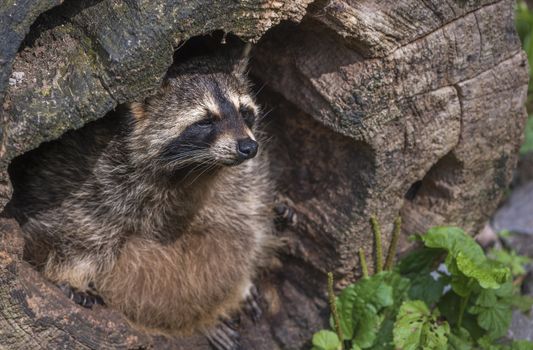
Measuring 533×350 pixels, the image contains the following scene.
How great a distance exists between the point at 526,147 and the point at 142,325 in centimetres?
257

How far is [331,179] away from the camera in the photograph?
3.36 meters

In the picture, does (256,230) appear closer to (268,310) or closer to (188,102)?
(268,310)

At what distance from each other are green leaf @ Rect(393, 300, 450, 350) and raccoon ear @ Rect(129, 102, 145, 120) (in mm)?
1325

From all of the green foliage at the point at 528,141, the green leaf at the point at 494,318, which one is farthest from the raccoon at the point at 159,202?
the green foliage at the point at 528,141

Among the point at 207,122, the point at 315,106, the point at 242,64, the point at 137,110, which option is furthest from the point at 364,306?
the point at 137,110

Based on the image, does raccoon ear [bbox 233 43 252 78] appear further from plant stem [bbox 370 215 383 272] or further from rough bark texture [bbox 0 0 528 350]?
plant stem [bbox 370 215 383 272]

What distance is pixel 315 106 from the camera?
10.0 ft

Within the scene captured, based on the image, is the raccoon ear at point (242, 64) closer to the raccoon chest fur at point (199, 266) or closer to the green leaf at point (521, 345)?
the raccoon chest fur at point (199, 266)

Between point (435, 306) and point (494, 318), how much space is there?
31 cm

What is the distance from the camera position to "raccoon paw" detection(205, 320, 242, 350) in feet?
11.5

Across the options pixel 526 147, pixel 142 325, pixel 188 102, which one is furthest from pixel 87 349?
pixel 526 147

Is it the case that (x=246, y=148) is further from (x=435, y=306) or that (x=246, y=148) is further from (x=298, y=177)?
(x=435, y=306)

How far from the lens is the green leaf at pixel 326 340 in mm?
3195

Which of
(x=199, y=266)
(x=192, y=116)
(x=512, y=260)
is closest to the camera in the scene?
(x=192, y=116)
